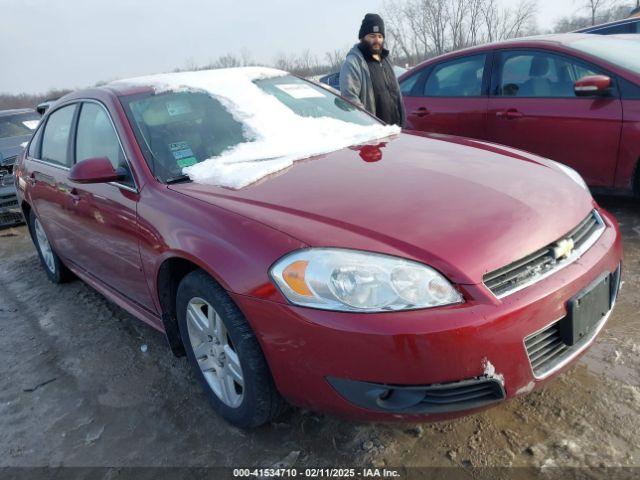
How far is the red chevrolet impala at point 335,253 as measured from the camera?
1.69m

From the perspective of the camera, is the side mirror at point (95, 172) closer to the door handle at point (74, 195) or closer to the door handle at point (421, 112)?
the door handle at point (74, 195)

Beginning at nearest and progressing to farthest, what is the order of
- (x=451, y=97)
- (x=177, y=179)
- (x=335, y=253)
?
(x=335, y=253) < (x=177, y=179) < (x=451, y=97)

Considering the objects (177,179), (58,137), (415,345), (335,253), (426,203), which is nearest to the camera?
(415,345)

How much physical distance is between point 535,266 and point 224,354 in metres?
1.25

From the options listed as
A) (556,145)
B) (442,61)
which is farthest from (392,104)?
(556,145)

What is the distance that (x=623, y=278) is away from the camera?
313cm

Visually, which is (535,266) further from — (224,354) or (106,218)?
(106,218)

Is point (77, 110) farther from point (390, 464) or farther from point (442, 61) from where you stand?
point (442, 61)

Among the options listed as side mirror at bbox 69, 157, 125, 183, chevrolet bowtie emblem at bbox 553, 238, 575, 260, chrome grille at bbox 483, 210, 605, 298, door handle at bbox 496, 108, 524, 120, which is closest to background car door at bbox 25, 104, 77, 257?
side mirror at bbox 69, 157, 125, 183

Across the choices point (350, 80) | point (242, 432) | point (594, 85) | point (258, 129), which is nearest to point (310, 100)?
point (258, 129)

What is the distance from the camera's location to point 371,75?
457 centimetres

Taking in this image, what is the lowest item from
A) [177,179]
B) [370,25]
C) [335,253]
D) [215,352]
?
[215,352]

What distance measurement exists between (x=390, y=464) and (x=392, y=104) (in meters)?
3.40

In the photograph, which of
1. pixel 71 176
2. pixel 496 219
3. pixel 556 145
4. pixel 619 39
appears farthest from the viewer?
pixel 619 39
